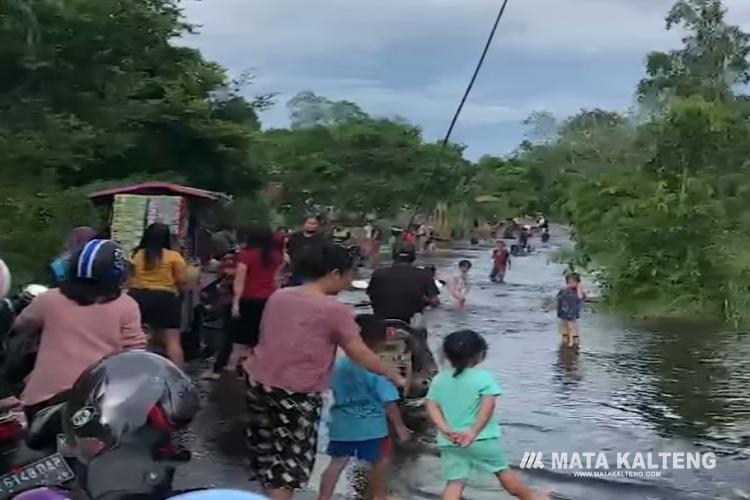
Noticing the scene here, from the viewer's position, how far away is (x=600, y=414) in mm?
9352

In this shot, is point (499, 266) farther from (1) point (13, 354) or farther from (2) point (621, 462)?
(1) point (13, 354)

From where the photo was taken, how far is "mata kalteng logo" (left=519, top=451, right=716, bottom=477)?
7.51 metres

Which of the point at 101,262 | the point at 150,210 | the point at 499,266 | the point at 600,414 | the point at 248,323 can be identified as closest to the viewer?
the point at 101,262

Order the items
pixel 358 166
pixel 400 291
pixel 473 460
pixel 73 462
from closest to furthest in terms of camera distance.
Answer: pixel 73 462
pixel 473 460
pixel 400 291
pixel 358 166

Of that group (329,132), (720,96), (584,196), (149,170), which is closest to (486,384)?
(149,170)

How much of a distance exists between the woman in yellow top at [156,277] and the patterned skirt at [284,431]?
3515 millimetres

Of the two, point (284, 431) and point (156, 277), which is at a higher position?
point (156, 277)

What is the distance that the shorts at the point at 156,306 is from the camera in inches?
354

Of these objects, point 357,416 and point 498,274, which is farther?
point 498,274

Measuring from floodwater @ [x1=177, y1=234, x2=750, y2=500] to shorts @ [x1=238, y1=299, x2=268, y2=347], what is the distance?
391 mm

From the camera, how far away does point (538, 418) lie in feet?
30.1

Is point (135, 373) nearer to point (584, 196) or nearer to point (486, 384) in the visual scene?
point (486, 384)

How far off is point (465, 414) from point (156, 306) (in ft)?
13.3

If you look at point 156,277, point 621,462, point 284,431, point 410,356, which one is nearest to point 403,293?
point 410,356
